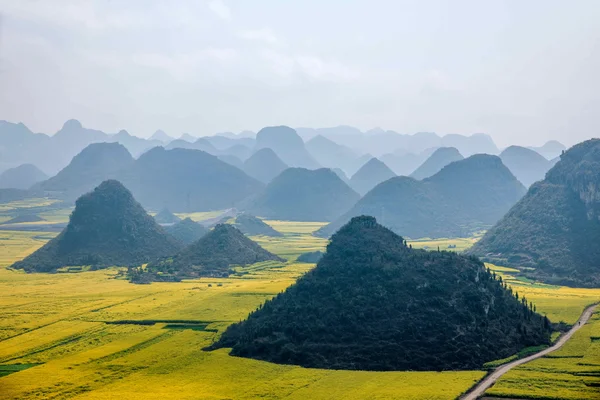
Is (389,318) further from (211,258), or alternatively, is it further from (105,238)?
(105,238)

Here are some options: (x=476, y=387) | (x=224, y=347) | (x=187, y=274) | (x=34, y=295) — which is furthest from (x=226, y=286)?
(x=476, y=387)

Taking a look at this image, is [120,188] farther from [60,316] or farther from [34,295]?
[60,316]

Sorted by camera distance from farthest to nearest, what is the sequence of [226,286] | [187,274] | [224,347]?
[187,274] < [226,286] < [224,347]

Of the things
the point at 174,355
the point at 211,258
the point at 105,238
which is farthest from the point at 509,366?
the point at 105,238

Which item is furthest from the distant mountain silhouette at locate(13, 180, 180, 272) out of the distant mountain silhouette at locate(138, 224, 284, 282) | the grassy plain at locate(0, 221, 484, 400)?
the grassy plain at locate(0, 221, 484, 400)

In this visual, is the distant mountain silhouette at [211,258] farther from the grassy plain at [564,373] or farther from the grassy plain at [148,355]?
the grassy plain at [564,373]

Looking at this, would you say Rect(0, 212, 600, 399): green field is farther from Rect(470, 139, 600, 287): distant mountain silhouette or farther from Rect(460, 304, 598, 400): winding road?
Rect(470, 139, 600, 287): distant mountain silhouette
